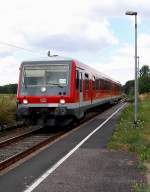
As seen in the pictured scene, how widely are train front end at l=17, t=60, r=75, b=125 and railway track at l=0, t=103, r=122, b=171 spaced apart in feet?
2.41

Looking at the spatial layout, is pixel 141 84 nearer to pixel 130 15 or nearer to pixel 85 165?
pixel 130 15

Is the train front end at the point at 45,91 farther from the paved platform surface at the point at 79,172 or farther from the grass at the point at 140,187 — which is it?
the grass at the point at 140,187

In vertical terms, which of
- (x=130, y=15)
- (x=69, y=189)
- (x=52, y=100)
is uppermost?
(x=130, y=15)

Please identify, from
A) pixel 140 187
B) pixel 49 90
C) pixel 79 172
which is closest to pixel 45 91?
pixel 49 90

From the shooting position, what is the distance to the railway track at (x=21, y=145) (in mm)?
12236

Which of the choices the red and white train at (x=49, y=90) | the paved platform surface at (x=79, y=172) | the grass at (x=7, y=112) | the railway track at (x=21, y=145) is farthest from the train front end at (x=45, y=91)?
the paved platform surface at (x=79, y=172)

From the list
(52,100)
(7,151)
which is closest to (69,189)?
(7,151)

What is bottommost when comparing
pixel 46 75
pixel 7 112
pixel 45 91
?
pixel 7 112

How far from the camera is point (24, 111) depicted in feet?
65.3

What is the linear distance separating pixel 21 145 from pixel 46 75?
202 inches

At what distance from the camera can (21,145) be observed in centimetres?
1593

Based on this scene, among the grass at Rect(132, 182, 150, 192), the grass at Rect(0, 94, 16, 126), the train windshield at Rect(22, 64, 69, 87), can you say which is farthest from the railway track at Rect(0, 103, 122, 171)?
the grass at Rect(132, 182, 150, 192)

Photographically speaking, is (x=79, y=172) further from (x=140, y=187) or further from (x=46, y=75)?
(x=46, y=75)

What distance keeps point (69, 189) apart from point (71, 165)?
247 centimetres
